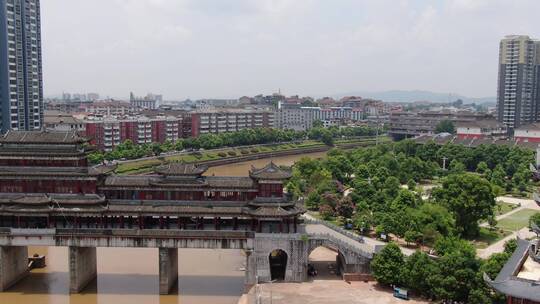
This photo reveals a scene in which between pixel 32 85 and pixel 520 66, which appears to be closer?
pixel 32 85

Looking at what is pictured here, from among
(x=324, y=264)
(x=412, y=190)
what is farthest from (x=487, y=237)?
(x=412, y=190)

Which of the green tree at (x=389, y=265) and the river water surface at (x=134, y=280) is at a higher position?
the green tree at (x=389, y=265)

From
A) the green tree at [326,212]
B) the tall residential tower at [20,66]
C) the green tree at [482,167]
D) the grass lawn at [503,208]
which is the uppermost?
the tall residential tower at [20,66]

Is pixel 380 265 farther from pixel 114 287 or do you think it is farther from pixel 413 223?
pixel 114 287

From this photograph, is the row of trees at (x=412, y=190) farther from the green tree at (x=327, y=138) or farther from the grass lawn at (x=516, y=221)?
the green tree at (x=327, y=138)

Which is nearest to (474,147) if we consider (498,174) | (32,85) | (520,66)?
(498,174)

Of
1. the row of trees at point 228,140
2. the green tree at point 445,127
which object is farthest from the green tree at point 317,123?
the green tree at point 445,127
